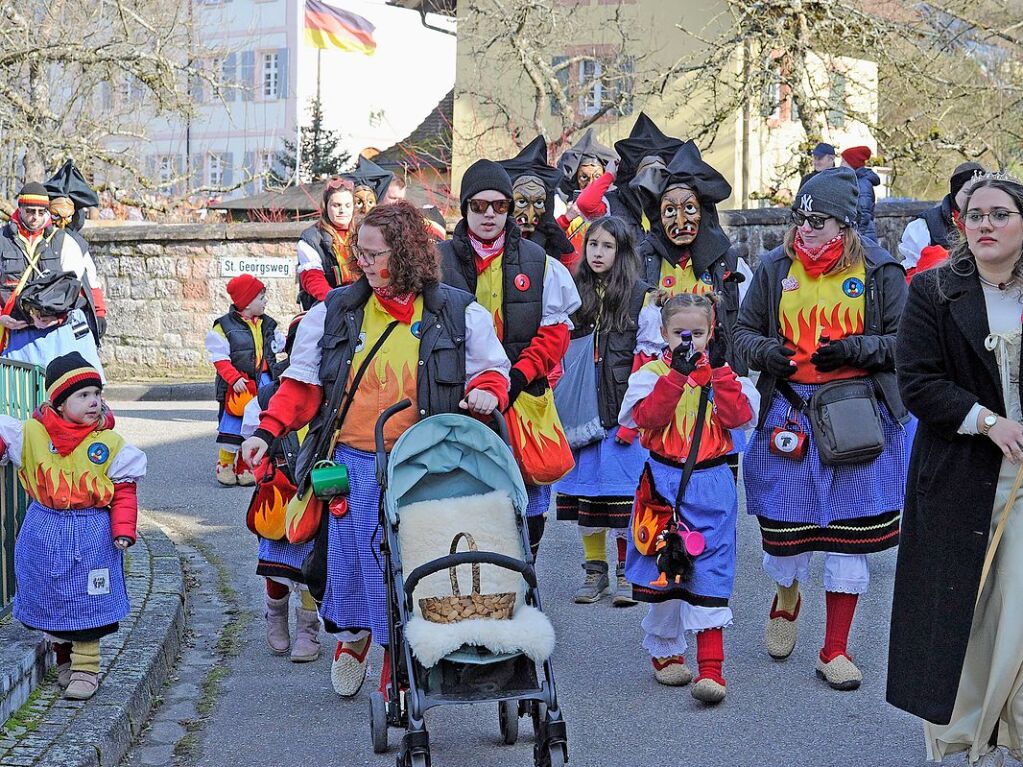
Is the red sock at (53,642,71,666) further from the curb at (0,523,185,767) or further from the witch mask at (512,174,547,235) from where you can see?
the witch mask at (512,174,547,235)

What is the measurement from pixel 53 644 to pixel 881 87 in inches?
903

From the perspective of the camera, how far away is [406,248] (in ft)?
17.1

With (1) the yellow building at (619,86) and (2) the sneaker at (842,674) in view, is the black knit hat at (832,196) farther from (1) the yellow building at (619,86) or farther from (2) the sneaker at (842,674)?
(1) the yellow building at (619,86)

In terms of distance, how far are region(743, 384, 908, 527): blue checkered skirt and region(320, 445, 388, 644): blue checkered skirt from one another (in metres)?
1.70

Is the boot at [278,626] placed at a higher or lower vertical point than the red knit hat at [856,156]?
lower

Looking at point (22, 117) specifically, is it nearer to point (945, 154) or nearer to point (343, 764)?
point (945, 154)

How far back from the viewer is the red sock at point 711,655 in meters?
5.66

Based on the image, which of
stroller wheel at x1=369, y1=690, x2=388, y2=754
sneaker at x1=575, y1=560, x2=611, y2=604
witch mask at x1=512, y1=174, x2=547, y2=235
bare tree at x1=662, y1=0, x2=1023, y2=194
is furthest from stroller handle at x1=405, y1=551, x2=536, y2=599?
bare tree at x1=662, y1=0, x2=1023, y2=194

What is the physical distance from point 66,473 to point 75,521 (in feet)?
0.59

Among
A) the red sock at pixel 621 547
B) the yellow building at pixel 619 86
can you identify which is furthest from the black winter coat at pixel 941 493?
the yellow building at pixel 619 86

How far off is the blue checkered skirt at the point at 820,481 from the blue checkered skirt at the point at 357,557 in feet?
5.58

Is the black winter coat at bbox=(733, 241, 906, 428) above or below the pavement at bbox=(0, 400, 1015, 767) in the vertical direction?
above

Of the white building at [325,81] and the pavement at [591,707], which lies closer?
the pavement at [591,707]

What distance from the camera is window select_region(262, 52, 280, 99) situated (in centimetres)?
5672
